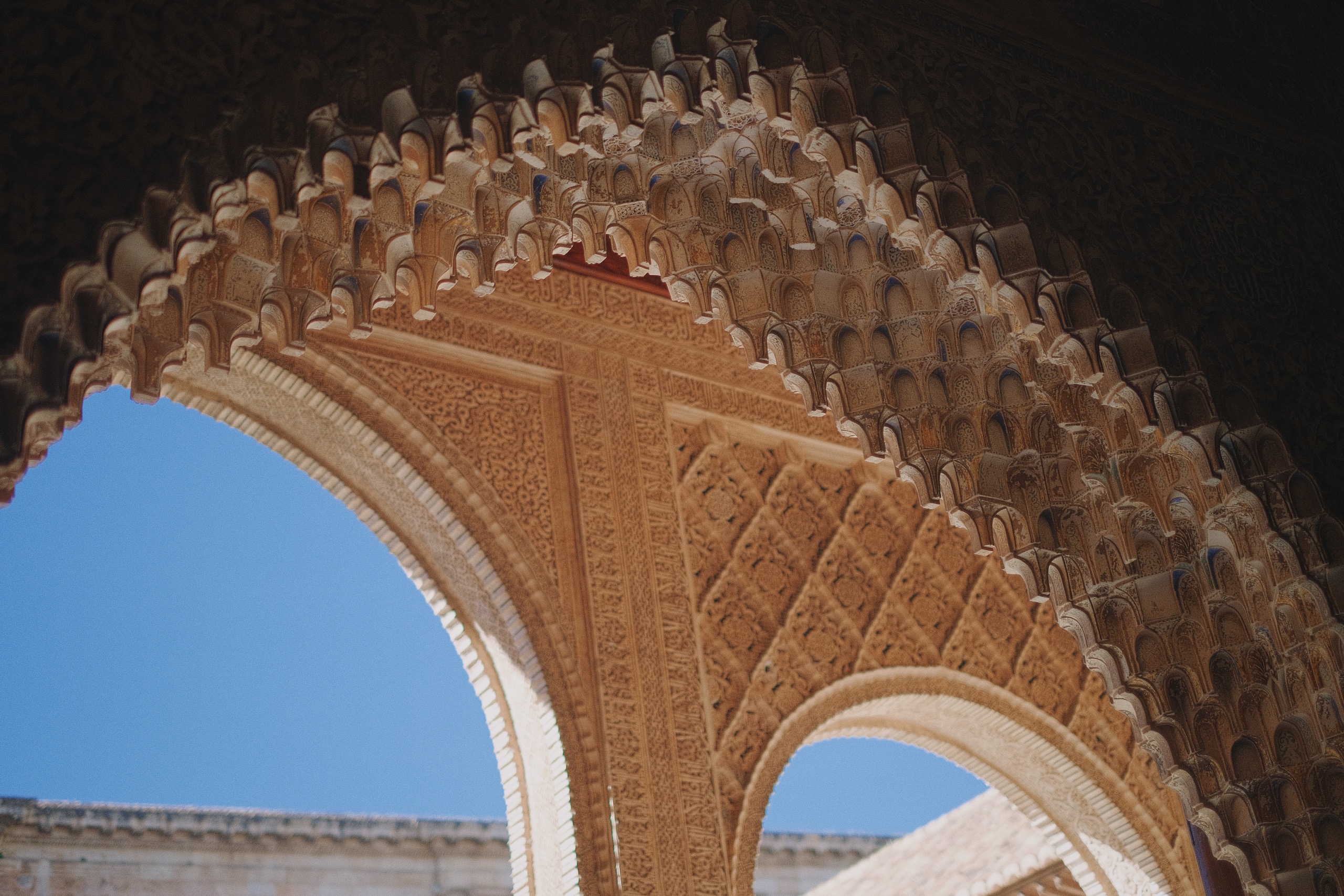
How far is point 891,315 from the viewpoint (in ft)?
12.4

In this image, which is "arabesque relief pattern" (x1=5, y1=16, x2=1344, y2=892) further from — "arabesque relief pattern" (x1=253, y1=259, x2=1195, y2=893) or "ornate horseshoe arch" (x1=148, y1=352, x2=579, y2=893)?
"ornate horseshoe arch" (x1=148, y1=352, x2=579, y2=893)

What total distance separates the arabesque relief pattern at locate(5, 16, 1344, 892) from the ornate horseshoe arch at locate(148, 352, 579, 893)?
12.6 inches

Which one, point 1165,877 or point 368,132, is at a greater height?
point 368,132

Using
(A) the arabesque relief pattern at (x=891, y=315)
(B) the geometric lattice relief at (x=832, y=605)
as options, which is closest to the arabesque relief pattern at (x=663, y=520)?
(B) the geometric lattice relief at (x=832, y=605)

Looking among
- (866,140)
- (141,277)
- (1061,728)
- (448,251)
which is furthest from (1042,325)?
(1061,728)

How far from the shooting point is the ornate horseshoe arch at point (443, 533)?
4.46 meters

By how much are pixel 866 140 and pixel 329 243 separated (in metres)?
1.12

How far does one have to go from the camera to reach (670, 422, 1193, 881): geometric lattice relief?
16.4 feet

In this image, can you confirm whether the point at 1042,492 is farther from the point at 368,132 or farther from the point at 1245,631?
the point at 368,132

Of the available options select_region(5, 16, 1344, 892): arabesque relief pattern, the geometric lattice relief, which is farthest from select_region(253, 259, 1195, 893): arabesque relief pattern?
select_region(5, 16, 1344, 892): arabesque relief pattern

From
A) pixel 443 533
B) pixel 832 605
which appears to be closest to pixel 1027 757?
pixel 832 605

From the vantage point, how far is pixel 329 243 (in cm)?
313

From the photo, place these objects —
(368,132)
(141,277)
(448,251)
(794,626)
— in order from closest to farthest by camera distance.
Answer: (141,277) < (368,132) < (448,251) < (794,626)

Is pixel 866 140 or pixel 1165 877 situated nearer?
pixel 866 140
